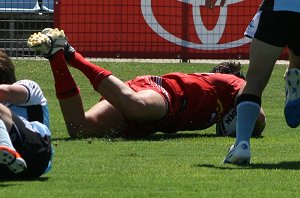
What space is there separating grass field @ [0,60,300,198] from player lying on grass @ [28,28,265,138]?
15 cm

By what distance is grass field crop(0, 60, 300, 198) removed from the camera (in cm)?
591

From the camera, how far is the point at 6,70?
6625 mm

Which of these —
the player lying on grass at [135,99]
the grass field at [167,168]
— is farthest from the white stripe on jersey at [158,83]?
the grass field at [167,168]

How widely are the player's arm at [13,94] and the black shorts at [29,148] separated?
0.26 meters

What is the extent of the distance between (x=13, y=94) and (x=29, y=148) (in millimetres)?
410

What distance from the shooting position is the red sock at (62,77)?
28.5ft

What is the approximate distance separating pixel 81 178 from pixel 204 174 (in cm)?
74

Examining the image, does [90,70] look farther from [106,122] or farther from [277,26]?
[277,26]

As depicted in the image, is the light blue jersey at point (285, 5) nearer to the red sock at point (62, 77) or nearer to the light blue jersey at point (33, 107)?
the light blue jersey at point (33, 107)

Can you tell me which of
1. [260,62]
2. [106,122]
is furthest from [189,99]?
[260,62]

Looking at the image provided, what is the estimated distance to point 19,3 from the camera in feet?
60.8

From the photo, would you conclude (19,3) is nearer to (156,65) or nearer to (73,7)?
(73,7)

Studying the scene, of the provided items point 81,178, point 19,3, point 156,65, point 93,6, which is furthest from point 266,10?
point 19,3

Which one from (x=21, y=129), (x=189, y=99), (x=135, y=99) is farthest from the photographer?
(x=189, y=99)
